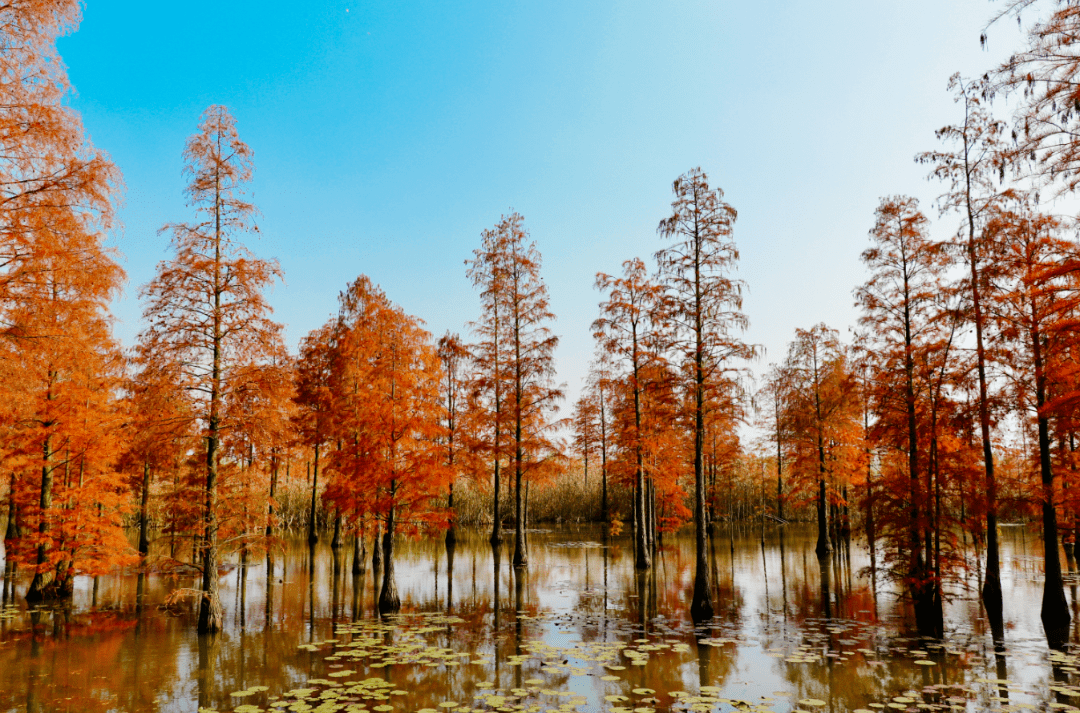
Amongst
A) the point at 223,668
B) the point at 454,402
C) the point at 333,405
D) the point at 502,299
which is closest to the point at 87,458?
the point at 333,405

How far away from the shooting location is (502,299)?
27.2 metres

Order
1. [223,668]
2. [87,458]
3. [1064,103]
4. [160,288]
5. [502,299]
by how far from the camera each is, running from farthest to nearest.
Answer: [502,299]
[87,458]
[160,288]
[223,668]
[1064,103]

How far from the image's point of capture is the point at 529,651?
40.2 feet

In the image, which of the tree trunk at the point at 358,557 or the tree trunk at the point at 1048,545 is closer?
the tree trunk at the point at 1048,545

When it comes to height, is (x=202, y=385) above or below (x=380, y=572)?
above

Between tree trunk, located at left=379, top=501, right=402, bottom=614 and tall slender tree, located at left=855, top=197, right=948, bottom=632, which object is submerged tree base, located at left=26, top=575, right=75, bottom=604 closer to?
tree trunk, located at left=379, top=501, right=402, bottom=614

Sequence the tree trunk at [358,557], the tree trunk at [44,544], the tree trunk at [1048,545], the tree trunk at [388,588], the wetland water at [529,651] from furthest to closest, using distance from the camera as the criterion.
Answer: the tree trunk at [358,557]
the tree trunk at [44,544]
the tree trunk at [388,588]
the tree trunk at [1048,545]
the wetland water at [529,651]

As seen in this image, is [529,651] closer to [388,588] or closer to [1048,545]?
[388,588]

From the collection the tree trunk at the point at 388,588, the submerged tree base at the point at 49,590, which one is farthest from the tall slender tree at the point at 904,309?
the submerged tree base at the point at 49,590

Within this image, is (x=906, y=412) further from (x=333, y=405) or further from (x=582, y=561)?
(x=333, y=405)

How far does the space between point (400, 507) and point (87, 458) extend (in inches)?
413

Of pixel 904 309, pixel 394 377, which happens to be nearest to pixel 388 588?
pixel 394 377

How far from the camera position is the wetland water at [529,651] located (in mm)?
9320

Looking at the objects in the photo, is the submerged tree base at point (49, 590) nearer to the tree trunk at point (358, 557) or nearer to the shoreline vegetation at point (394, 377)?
the shoreline vegetation at point (394, 377)
